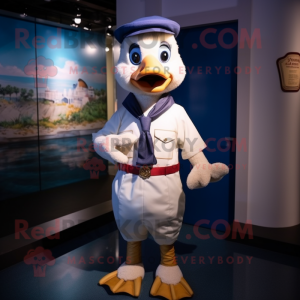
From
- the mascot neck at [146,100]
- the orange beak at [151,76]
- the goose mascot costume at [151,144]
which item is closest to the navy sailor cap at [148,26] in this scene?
the goose mascot costume at [151,144]

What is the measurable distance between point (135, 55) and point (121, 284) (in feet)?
4.81

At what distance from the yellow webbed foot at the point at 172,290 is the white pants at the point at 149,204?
286 millimetres

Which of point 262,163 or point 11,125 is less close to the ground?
point 11,125

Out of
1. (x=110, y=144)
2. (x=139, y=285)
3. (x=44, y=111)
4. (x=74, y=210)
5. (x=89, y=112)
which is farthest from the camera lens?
(x=89, y=112)

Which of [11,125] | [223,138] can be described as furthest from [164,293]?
[11,125]

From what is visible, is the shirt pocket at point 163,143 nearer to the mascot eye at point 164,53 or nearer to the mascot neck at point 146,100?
the mascot neck at point 146,100

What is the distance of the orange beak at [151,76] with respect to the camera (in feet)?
6.23

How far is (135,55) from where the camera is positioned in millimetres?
2041

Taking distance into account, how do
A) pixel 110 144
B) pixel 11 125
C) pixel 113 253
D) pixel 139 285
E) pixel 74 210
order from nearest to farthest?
1. pixel 110 144
2. pixel 139 285
3. pixel 113 253
4. pixel 74 210
5. pixel 11 125

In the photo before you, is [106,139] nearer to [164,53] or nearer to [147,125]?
[147,125]

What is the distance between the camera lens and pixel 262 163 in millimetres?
2914

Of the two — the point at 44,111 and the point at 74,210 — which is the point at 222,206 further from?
the point at 44,111

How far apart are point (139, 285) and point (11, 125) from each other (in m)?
2.70

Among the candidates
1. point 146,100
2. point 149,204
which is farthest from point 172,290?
point 146,100
